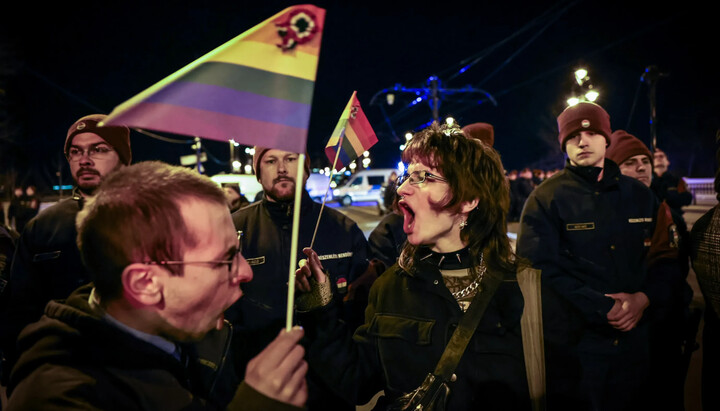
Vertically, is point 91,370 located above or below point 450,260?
below

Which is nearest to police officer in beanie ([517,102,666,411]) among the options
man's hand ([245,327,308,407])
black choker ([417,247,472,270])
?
black choker ([417,247,472,270])

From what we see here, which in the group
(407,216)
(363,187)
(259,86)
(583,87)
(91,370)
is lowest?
(363,187)

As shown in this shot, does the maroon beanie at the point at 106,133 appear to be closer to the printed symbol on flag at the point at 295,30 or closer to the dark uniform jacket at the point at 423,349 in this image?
the dark uniform jacket at the point at 423,349

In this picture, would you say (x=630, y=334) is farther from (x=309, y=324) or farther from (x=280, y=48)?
(x=280, y=48)

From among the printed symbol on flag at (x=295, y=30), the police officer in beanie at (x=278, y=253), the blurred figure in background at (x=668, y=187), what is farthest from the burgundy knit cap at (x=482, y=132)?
the printed symbol on flag at (x=295, y=30)

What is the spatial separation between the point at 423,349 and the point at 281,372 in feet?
3.18

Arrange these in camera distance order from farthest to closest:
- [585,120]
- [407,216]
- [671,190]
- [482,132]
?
[671,190], [482,132], [585,120], [407,216]

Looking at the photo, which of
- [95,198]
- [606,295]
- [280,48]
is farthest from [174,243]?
[606,295]

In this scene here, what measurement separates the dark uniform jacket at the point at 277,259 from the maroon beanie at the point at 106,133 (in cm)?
112

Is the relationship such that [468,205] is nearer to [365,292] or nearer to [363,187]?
[365,292]

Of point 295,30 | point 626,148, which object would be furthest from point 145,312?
point 626,148

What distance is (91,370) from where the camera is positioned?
123 centimetres

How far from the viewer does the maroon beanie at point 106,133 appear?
3.32 m

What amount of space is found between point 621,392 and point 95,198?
3578 mm
